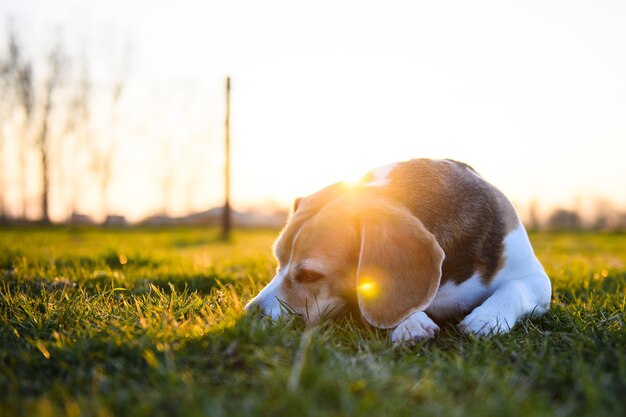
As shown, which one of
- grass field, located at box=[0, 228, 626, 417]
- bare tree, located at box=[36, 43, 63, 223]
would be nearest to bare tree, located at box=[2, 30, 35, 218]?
bare tree, located at box=[36, 43, 63, 223]

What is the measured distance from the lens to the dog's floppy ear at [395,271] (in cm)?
346

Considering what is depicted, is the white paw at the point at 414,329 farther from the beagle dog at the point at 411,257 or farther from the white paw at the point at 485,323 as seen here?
the white paw at the point at 485,323

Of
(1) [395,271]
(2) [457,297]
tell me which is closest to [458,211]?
(2) [457,297]

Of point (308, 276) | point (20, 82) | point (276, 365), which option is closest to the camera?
point (276, 365)

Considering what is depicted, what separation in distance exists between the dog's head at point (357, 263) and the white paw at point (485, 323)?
43cm

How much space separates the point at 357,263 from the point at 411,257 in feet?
1.51

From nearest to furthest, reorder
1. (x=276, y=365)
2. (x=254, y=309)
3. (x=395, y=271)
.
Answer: (x=276, y=365)
(x=395, y=271)
(x=254, y=309)

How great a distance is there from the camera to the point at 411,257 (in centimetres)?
355

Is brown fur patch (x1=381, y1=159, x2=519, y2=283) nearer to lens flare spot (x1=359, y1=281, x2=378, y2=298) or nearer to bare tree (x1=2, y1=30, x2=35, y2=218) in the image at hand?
lens flare spot (x1=359, y1=281, x2=378, y2=298)

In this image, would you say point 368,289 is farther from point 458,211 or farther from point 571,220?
point 571,220

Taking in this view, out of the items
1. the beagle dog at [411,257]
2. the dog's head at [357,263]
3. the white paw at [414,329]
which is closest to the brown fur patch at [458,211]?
the beagle dog at [411,257]

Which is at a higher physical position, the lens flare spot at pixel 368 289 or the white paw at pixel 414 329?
the lens flare spot at pixel 368 289

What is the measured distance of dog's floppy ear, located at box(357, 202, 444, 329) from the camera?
346 cm

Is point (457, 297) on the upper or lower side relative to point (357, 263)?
lower
